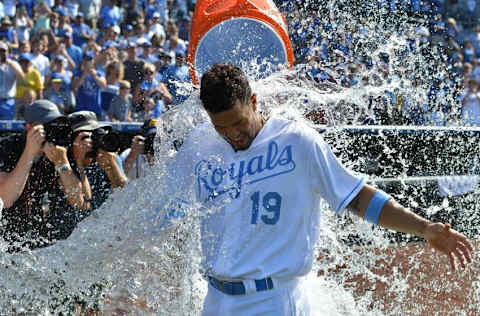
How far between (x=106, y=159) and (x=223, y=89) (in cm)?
296

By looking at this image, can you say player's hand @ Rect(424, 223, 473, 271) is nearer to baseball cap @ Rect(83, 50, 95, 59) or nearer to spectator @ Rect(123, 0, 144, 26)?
baseball cap @ Rect(83, 50, 95, 59)

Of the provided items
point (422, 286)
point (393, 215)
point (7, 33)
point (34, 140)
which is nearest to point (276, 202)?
point (393, 215)

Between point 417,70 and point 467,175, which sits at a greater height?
point 417,70

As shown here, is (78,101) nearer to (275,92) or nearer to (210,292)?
(275,92)

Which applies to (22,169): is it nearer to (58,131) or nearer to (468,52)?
(58,131)

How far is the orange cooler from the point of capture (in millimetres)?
5219

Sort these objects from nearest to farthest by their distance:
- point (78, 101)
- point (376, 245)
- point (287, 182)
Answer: point (287, 182) < point (376, 245) < point (78, 101)

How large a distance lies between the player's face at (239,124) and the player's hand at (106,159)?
2676 millimetres

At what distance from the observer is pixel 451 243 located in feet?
8.99

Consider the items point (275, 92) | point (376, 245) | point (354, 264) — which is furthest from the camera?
point (376, 245)

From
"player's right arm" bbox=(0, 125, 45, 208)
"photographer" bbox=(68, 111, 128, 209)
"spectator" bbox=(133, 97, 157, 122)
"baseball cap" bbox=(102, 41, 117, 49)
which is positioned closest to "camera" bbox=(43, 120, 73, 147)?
"photographer" bbox=(68, 111, 128, 209)


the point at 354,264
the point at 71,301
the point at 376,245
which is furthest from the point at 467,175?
the point at 71,301

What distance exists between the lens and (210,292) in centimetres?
309

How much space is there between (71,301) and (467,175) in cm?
531
